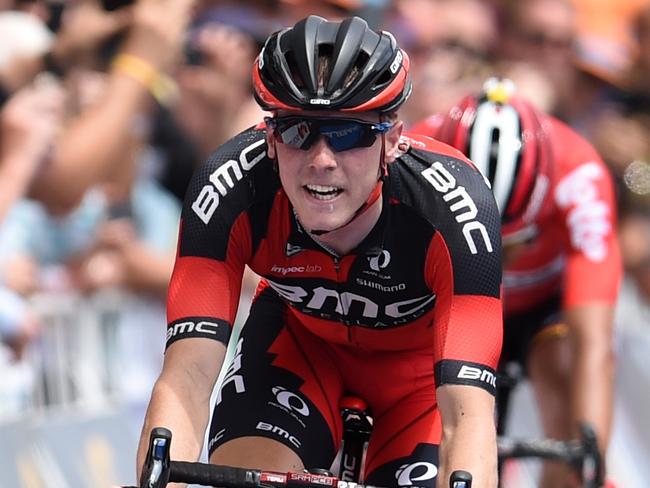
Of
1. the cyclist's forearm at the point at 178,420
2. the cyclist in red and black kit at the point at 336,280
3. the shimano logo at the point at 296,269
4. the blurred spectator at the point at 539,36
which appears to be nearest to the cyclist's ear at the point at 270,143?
the cyclist in red and black kit at the point at 336,280

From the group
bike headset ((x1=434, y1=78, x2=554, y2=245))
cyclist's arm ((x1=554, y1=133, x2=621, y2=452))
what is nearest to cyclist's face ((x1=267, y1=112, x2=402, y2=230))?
bike headset ((x1=434, y1=78, x2=554, y2=245))

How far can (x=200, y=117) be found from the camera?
9711 mm

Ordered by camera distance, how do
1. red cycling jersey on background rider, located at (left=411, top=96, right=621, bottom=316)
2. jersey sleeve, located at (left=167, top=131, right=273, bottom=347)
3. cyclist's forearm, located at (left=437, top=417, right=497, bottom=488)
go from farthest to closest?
red cycling jersey on background rider, located at (left=411, top=96, right=621, bottom=316) < jersey sleeve, located at (left=167, top=131, right=273, bottom=347) < cyclist's forearm, located at (left=437, top=417, right=497, bottom=488)

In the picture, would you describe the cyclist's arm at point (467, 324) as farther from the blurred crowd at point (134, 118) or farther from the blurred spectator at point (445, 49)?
the blurred spectator at point (445, 49)

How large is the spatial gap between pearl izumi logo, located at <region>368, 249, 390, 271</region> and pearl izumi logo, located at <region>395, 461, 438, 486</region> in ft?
2.49

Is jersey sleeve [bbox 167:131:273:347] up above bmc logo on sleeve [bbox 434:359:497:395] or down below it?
above

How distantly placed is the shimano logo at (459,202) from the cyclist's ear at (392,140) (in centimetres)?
20

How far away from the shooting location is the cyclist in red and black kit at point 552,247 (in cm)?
723

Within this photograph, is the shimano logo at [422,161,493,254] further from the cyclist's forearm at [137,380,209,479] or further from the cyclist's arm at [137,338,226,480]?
the cyclist's forearm at [137,380,209,479]

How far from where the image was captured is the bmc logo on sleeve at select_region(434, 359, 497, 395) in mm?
4805

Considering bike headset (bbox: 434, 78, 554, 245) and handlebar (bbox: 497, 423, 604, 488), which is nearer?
handlebar (bbox: 497, 423, 604, 488)

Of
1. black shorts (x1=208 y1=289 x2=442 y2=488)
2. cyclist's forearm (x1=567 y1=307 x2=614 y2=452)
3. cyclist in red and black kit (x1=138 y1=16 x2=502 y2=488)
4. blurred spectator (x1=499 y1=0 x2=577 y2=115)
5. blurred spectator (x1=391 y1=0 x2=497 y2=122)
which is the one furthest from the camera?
blurred spectator (x1=499 y1=0 x2=577 y2=115)

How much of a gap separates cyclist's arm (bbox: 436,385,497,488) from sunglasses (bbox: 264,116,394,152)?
88 cm

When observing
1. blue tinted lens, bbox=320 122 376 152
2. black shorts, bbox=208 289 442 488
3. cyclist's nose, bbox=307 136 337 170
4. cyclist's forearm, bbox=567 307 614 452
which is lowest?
black shorts, bbox=208 289 442 488
